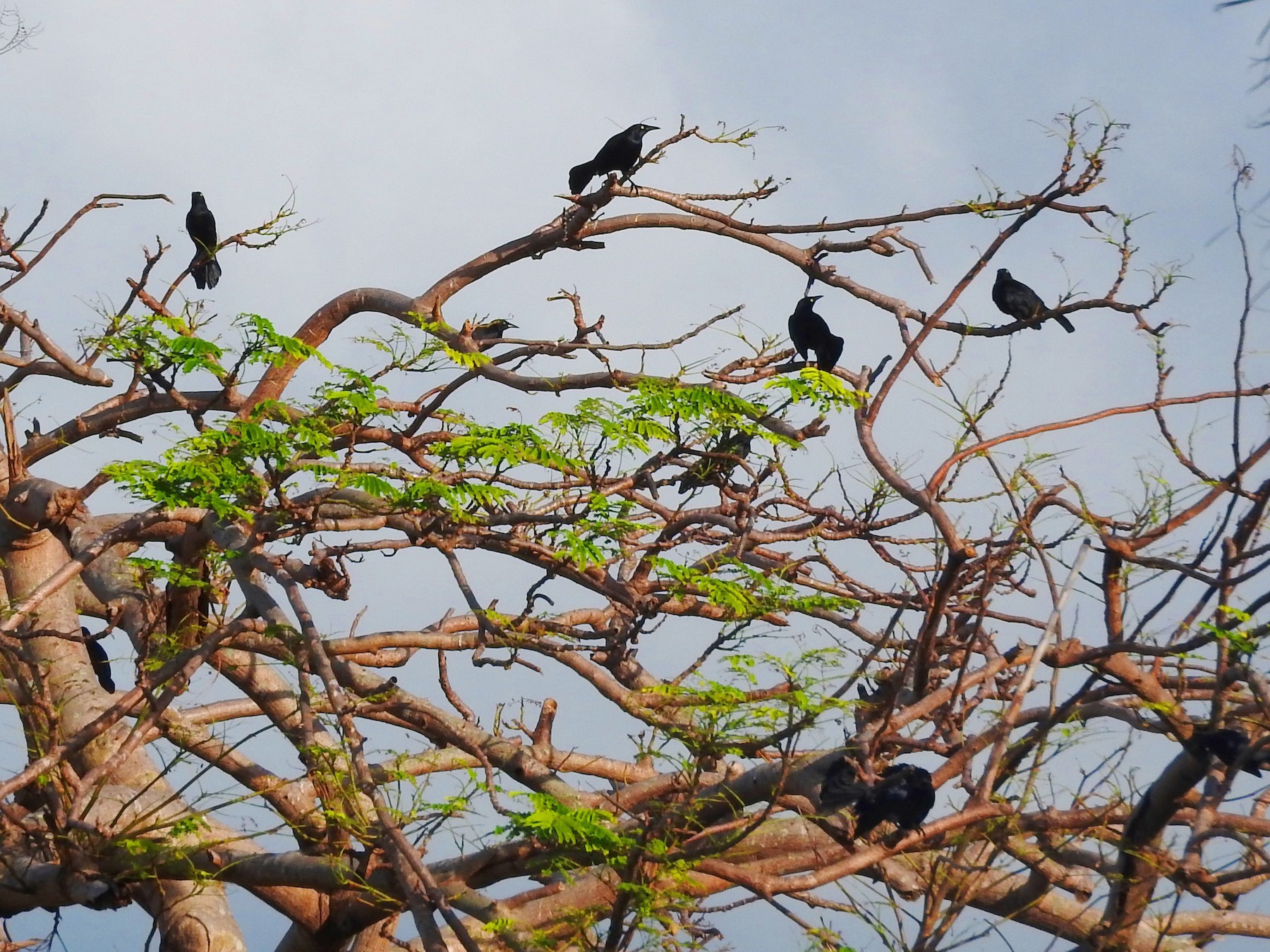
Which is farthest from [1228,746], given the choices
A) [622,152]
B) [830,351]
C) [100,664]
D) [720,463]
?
[100,664]

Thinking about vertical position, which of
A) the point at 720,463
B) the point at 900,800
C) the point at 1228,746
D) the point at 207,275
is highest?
the point at 207,275

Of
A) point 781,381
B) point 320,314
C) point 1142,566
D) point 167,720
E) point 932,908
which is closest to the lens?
point 932,908

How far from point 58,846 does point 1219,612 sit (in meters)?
3.98

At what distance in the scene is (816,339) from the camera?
20.1 ft

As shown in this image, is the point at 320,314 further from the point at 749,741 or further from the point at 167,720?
the point at 749,741

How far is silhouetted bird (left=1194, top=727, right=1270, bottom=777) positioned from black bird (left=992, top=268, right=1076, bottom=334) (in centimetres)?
283

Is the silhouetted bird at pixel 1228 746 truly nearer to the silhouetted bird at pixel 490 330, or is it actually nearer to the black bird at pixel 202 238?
the silhouetted bird at pixel 490 330

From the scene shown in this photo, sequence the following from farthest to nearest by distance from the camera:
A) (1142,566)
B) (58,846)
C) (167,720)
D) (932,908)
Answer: (167,720) → (58,846) → (1142,566) → (932,908)

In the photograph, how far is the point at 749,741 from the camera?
3637 millimetres

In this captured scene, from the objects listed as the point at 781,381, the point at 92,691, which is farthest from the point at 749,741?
the point at 92,691

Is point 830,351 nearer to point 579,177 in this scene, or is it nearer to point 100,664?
point 579,177

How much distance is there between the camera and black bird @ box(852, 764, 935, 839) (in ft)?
11.9

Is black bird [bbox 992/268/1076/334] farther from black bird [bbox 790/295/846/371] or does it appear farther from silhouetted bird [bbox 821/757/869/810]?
silhouetted bird [bbox 821/757/869/810]

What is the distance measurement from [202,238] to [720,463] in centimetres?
379
